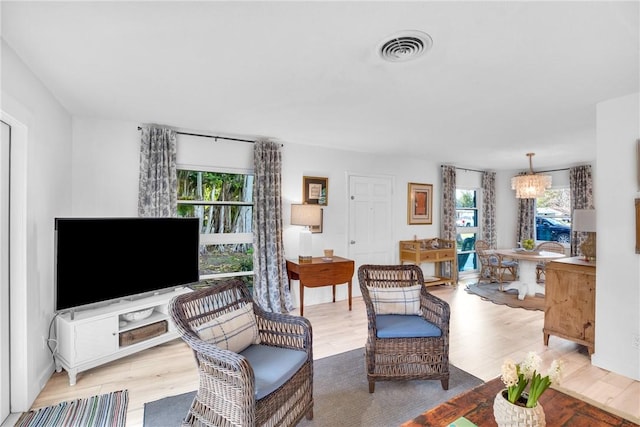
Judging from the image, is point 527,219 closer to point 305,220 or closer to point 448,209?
point 448,209

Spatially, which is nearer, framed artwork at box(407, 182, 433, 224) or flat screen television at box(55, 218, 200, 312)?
flat screen television at box(55, 218, 200, 312)

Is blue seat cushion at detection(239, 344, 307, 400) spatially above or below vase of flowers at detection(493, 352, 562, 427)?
below

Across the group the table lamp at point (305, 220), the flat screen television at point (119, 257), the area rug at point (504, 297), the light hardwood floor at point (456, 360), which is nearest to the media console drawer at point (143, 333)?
the light hardwood floor at point (456, 360)

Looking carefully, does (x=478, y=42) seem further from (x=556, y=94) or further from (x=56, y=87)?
(x=56, y=87)

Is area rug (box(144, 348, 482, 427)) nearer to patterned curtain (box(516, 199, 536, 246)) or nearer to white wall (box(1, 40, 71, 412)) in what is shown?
white wall (box(1, 40, 71, 412))

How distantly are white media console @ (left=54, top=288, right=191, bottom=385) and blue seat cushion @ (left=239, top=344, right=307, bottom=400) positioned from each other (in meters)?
1.14

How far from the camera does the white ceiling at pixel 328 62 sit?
1.54 meters

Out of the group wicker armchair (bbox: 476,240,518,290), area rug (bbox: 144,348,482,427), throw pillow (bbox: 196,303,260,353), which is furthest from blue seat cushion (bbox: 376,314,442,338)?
wicker armchair (bbox: 476,240,518,290)

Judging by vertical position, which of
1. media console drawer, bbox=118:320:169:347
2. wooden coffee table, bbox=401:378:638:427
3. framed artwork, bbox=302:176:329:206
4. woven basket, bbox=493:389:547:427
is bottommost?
media console drawer, bbox=118:320:169:347

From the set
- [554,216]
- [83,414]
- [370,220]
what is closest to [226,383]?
[83,414]

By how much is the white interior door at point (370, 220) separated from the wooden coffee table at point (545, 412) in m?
3.44

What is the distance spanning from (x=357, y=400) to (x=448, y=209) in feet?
14.7

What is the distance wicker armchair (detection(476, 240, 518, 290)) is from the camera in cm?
554

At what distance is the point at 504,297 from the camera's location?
4.92 m
